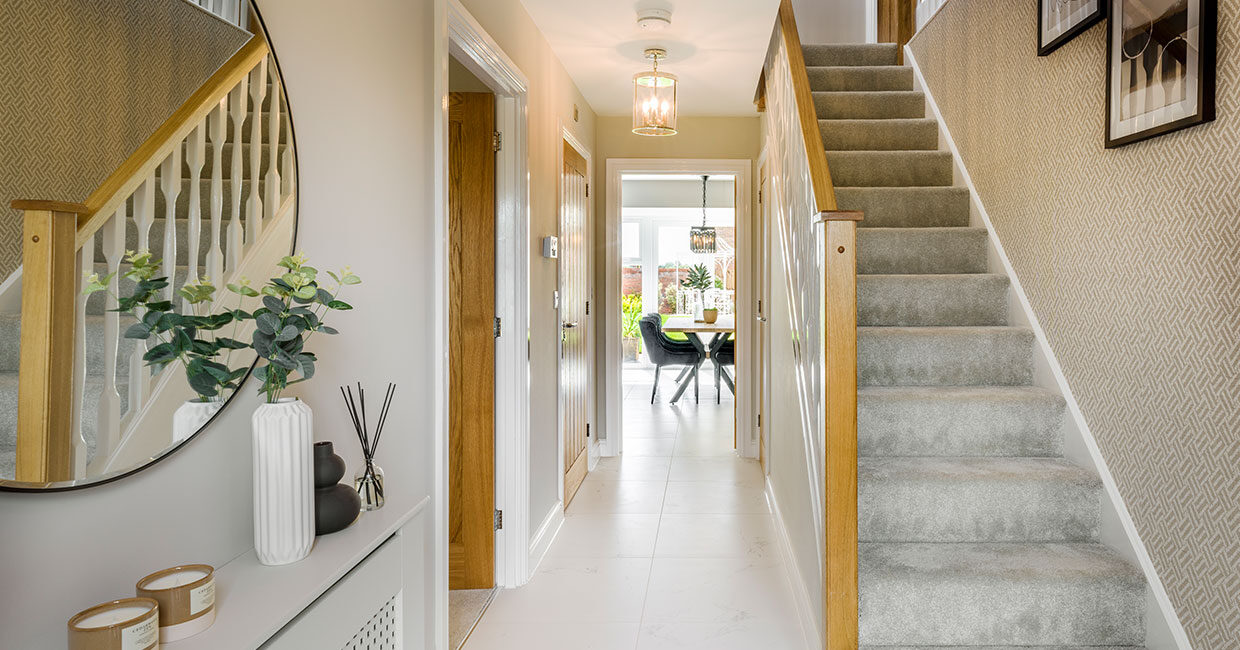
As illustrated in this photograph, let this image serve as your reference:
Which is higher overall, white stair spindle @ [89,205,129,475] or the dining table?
white stair spindle @ [89,205,129,475]

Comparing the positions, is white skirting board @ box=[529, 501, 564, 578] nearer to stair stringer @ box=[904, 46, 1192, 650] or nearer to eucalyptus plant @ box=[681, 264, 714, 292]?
stair stringer @ box=[904, 46, 1192, 650]

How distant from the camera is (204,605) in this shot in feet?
3.22

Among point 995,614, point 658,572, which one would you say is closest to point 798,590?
point 658,572

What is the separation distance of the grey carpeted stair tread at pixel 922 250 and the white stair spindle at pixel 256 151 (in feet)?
8.49


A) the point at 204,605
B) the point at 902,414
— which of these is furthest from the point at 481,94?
the point at 204,605

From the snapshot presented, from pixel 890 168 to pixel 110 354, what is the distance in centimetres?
349

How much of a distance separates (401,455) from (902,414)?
174 centimetres

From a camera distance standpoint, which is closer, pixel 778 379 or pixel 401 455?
pixel 401 455

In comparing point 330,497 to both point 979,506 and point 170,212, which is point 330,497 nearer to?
point 170,212

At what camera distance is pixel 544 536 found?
3.55 metres

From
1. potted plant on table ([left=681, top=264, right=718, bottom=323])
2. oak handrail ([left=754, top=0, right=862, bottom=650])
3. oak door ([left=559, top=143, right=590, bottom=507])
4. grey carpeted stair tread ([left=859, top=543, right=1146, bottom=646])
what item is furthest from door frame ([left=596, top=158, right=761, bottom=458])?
potted plant on table ([left=681, top=264, right=718, bottom=323])

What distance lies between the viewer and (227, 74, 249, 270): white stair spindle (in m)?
1.24

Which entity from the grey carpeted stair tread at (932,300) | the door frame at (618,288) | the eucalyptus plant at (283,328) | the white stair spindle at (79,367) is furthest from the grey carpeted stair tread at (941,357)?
the white stair spindle at (79,367)

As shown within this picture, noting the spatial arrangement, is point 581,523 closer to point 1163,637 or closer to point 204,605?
point 1163,637
